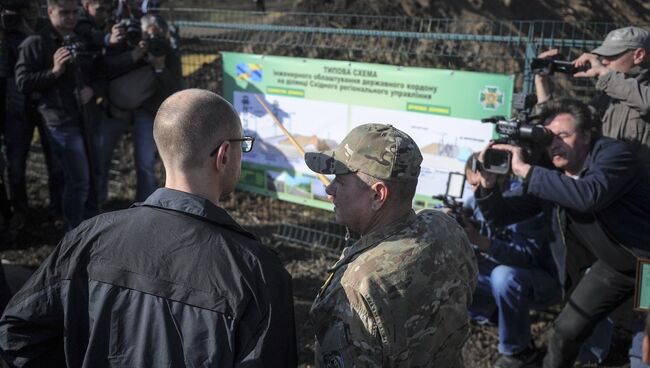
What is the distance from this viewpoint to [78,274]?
74.0 inches

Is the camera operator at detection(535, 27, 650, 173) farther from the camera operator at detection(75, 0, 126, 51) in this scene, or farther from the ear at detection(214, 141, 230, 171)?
the camera operator at detection(75, 0, 126, 51)

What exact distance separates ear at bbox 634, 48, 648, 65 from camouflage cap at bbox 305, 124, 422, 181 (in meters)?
2.50

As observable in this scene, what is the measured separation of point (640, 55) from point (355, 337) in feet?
10.1

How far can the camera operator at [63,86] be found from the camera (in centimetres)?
504

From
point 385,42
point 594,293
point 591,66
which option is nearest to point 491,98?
point 591,66

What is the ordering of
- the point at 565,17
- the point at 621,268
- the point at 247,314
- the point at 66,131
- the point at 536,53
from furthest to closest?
the point at 565,17 → the point at 66,131 → the point at 536,53 → the point at 621,268 → the point at 247,314

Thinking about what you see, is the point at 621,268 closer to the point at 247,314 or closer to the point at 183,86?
the point at 247,314

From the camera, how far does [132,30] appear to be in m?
5.33

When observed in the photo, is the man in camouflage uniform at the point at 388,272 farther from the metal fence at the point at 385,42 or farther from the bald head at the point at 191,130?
the metal fence at the point at 385,42

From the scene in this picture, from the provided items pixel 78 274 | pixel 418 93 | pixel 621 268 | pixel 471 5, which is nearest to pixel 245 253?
pixel 78 274

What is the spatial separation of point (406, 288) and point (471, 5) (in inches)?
318

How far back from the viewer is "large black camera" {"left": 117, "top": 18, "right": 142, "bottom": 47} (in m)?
5.33

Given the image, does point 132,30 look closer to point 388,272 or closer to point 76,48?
point 76,48

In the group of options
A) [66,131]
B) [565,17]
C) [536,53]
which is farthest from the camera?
[565,17]
